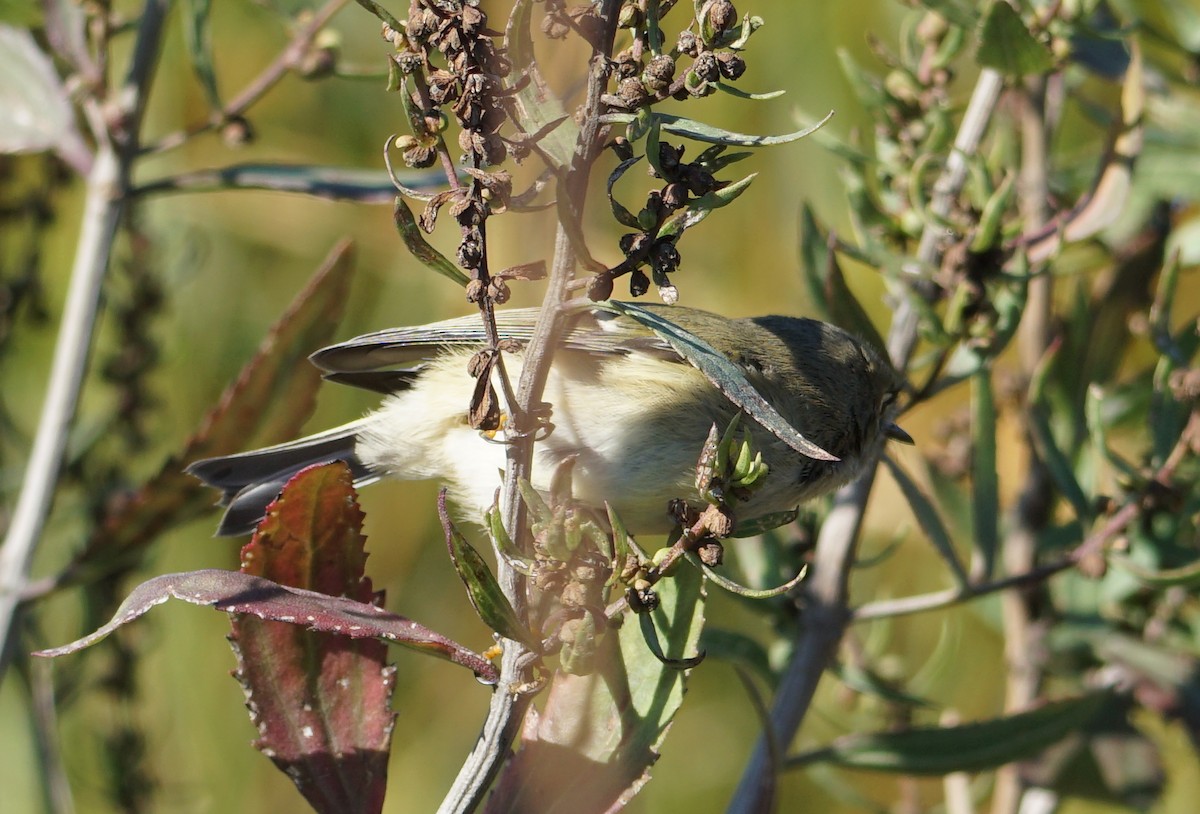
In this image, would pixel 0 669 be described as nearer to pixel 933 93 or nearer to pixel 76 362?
pixel 76 362

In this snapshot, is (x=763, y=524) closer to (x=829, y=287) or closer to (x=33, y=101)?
(x=829, y=287)

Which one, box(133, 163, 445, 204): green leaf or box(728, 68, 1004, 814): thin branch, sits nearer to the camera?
box(728, 68, 1004, 814): thin branch

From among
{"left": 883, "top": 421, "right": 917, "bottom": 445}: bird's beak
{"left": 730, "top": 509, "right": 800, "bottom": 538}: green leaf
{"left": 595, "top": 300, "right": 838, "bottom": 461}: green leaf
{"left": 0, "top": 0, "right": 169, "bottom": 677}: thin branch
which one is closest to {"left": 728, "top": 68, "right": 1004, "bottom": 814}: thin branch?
{"left": 883, "top": 421, "right": 917, "bottom": 445}: bird's beak

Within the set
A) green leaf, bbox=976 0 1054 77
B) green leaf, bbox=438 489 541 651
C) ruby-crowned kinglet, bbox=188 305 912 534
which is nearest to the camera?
green leaf, bbox=438 489 541 651

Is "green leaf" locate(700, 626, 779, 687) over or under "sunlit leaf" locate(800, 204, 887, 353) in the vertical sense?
under

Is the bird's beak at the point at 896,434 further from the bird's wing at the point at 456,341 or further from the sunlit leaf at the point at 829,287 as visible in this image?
the bird's wing at the point at 456,341

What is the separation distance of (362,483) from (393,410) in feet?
0.52

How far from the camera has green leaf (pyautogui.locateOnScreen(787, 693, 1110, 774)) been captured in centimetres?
190

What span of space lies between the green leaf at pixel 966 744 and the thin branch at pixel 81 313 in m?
1.25

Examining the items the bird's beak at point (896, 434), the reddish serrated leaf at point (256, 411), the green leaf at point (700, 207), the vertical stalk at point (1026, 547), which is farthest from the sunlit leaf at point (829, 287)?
the green leaf at point (700, 207)

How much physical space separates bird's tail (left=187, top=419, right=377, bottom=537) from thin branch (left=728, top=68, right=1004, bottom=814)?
2.61 feet

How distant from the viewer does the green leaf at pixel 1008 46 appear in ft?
5.74

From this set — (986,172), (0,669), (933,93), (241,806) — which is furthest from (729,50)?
(241,806)

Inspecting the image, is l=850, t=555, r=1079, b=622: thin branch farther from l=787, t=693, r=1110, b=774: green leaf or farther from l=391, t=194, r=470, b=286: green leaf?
l=391, t=194, r=470, b=286: green leaf
